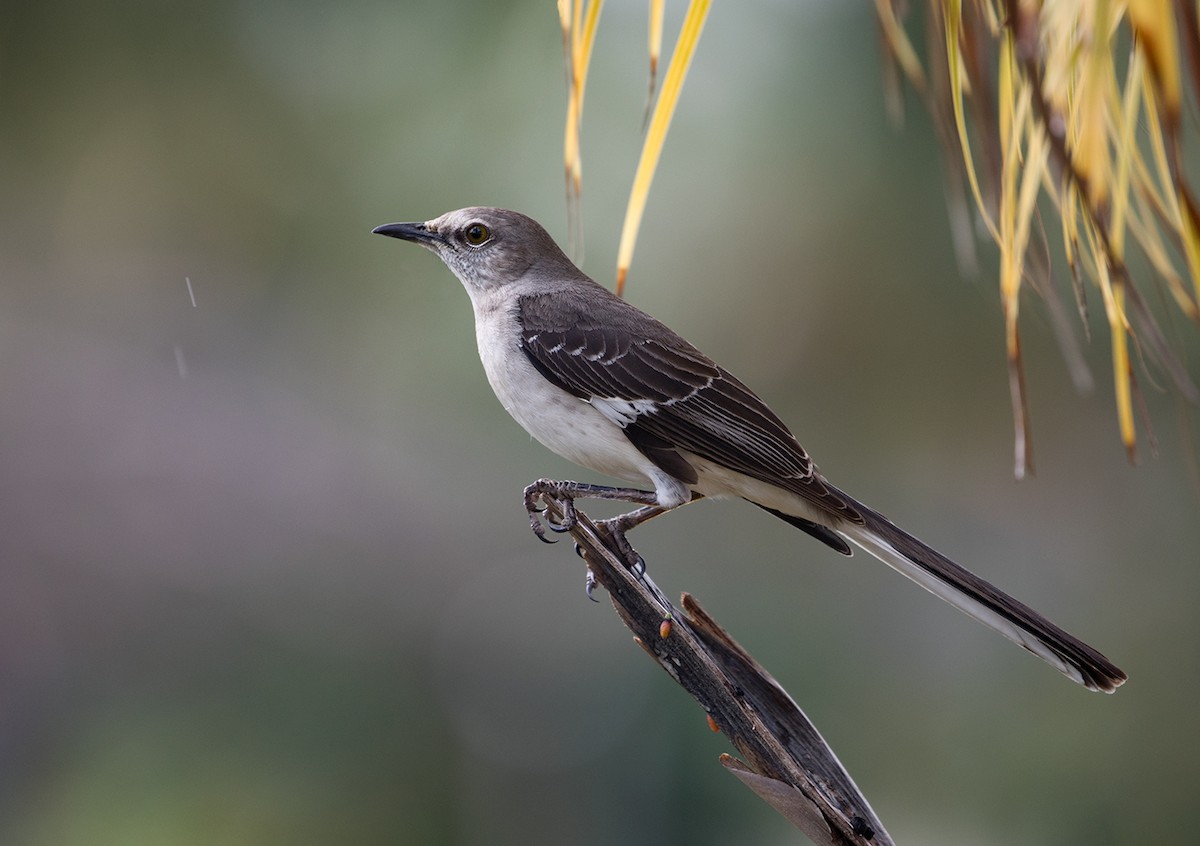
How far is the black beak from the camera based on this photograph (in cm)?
385

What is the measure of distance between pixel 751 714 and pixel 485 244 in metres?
2.32

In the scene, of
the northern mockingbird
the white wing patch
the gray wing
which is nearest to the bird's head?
the northern mockingbird

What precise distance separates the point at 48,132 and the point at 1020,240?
8.60 m

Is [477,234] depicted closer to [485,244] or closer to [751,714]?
[485,244]

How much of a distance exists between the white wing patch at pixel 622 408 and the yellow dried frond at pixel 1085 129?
137 centimetres

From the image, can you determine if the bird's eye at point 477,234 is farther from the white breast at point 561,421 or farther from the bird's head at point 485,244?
the white breast at point 561,421

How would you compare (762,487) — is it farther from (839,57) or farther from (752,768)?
(839,57)

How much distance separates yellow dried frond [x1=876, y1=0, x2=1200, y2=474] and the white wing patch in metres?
1.37

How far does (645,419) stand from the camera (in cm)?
333

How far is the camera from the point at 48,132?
8.76 meters

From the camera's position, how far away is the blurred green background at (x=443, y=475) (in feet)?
23.1

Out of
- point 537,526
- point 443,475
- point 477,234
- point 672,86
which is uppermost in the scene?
point 672,86

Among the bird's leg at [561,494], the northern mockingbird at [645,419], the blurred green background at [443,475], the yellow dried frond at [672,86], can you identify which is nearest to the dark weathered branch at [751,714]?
the bird's leg at [561,494]

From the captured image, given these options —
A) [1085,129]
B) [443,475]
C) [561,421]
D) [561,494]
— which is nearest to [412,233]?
[561,421]
